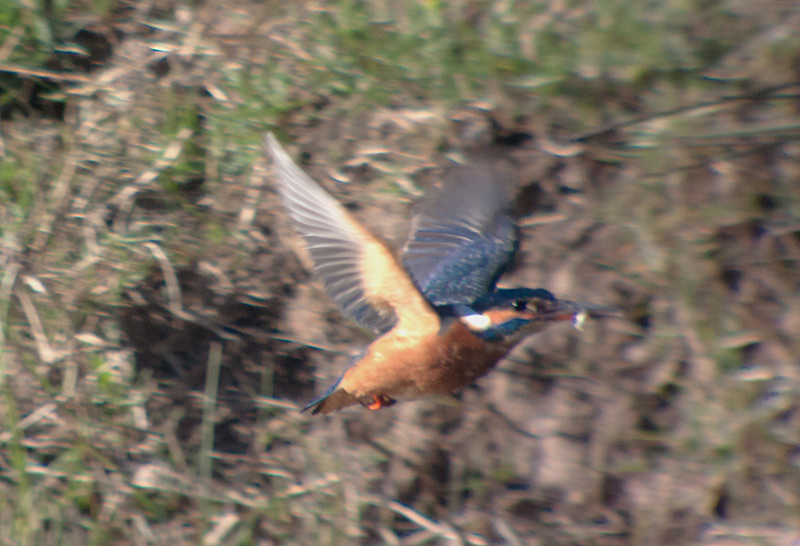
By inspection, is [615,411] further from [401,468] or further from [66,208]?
[66,208]

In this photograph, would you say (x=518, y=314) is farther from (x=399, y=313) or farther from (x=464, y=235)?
(x=464, y=235)

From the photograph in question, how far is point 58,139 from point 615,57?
7.06ft

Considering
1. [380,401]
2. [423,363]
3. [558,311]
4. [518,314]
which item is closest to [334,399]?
[380,401]

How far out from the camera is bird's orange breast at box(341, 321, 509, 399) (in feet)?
8.88

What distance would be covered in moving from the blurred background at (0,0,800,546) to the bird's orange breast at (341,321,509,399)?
499mm

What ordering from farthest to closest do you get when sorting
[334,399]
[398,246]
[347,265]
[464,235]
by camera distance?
[398,246]
[464,235]
[334,399]
[347,265]

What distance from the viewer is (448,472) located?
10.9ft

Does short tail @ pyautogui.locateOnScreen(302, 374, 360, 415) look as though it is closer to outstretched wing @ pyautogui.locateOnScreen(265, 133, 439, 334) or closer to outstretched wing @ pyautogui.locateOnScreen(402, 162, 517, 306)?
outstretched wing @ pyautogui.locateOnScreen(265, 133, 439, 334)

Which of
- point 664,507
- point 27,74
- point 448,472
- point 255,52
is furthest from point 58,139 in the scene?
point 664,507

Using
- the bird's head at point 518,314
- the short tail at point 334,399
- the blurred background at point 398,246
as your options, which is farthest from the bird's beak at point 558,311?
the short tail at point 334,399

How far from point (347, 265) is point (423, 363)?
36cm

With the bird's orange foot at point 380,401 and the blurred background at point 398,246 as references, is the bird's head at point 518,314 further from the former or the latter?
the blurred background at point 398,246

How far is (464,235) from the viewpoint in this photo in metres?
3.11

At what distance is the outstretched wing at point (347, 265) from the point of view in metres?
2.61
